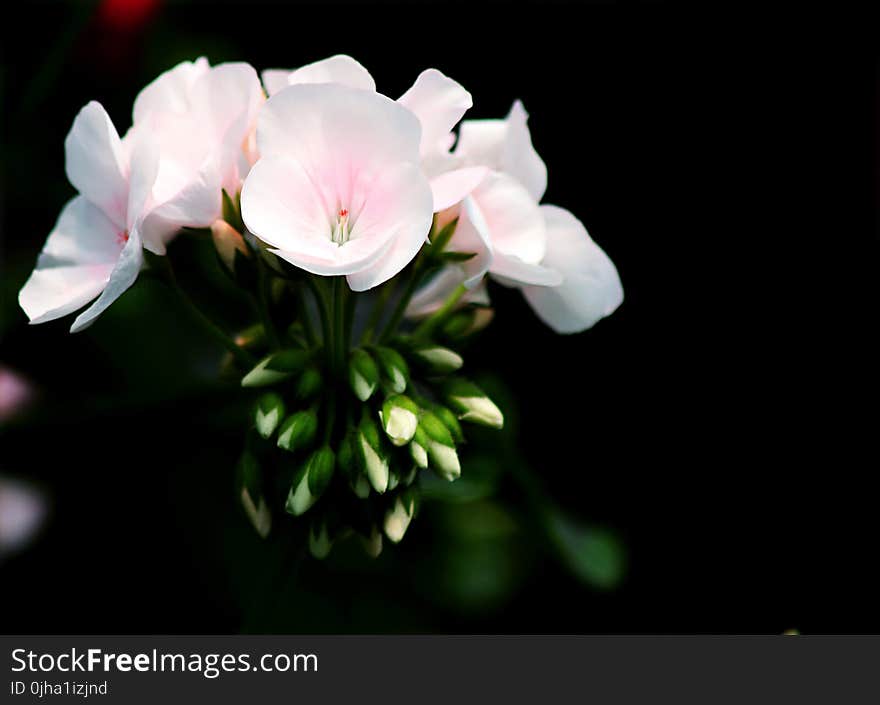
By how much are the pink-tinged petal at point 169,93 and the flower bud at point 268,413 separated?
0.41 meters

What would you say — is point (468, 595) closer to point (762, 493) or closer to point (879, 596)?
point (762, 493)

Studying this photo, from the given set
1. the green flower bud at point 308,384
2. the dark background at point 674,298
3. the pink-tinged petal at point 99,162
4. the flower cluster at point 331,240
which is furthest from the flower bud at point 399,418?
the dark background at point 674,298

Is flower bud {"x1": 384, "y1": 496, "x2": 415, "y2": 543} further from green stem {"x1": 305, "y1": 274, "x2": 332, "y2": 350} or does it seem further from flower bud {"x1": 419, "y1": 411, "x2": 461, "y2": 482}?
green stem {"x1": 305, "y1": 274, "x2": 332, "y2": 350}

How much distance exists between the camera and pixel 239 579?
6.26 feet

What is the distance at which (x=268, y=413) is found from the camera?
1224 mm

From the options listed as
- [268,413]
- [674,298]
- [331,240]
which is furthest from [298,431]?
[674,298]

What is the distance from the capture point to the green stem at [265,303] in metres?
1.27

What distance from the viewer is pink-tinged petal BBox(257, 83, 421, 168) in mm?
1102

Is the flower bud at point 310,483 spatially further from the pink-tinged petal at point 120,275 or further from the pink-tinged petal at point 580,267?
the pink-tinged petal at point 580,267

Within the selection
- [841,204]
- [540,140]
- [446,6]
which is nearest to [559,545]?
[540,140]

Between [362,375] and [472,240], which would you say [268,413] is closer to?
[362,375]

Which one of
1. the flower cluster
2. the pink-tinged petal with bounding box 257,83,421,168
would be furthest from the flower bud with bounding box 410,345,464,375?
the pink-tinged petal with bounding box 257,83,421,168

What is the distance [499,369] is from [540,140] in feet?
1.77

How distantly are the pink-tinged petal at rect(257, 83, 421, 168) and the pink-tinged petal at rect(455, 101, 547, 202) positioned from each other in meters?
0.17
